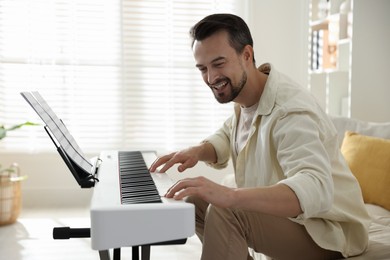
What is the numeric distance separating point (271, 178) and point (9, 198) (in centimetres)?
247

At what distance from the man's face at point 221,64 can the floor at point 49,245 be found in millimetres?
1475

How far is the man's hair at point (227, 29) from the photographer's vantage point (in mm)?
1638

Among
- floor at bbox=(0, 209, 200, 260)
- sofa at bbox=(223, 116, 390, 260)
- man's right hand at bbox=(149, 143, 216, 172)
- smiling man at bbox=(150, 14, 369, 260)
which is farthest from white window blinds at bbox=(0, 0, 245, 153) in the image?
smiling man at bbox=(150, 14, 369, 260)

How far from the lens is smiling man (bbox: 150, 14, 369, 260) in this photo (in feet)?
4.16

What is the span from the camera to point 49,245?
3035 mm

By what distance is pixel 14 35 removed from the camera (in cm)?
392

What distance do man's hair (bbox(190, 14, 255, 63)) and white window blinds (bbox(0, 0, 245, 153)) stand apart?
7.98ft

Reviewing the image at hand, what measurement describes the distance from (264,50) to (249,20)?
0.29m

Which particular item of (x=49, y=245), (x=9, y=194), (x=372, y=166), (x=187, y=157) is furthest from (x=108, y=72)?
(x=372, y=166)

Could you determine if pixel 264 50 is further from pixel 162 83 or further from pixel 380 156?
pixel 380 156

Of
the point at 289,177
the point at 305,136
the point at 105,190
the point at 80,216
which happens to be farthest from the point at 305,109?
the point at 80,216

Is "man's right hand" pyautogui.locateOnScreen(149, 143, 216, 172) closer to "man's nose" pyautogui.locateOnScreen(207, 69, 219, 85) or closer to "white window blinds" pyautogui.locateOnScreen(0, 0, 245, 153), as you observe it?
"man's nose" pyautogui.locateOnScreen(207, 69, 219, 85)

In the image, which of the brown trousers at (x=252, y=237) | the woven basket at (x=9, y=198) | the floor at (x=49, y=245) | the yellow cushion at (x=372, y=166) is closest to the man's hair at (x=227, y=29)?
the brown trousers at (x=252, y=237)

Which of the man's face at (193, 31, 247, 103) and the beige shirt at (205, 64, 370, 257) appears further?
the man's face at (193, 31, 247, 103)
